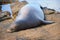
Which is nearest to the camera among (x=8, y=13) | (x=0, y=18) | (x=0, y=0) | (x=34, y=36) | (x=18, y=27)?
(x=34, y=36)

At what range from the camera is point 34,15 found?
1.51m

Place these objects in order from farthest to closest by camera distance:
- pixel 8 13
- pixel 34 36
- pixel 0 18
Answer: pixel 8 13 < pixel 0 18 < pixel 34 36

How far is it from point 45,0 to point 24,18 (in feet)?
3.75

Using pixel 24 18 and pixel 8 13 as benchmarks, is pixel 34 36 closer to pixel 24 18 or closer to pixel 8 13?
pixel 24 18

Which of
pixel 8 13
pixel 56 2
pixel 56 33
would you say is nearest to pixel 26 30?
pixel 56 33

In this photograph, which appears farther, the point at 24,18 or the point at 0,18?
the point at 0,18

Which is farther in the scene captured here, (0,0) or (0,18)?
(0,0)

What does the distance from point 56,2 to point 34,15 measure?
0.99 meters

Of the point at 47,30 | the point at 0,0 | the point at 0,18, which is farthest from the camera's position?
the point at 0,0

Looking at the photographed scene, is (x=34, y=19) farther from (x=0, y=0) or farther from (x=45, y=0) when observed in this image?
(x=0, y=0)

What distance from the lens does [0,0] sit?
9.77ft

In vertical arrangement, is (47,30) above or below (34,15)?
below

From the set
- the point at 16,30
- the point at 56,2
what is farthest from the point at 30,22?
the point at 56,2

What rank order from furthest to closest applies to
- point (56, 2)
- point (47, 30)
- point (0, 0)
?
point (0, 0) < point (56, 2) < point (47, 30)
